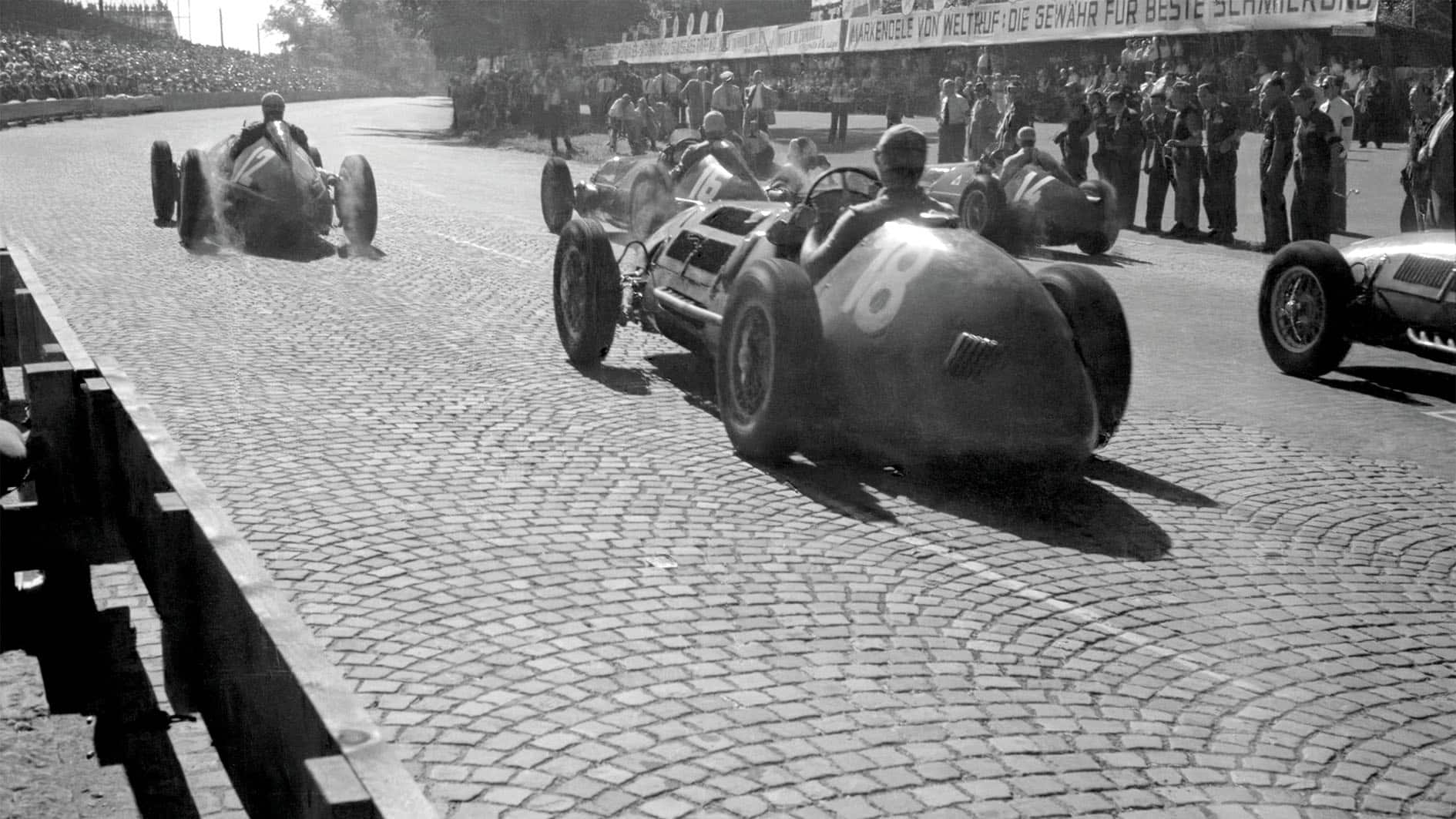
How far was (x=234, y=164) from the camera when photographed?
1541 centimetres

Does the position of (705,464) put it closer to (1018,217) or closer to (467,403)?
(467,403)

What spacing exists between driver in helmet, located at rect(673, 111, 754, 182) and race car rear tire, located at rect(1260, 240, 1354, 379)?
5.43m

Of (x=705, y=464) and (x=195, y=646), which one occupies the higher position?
(x=195, y=646)

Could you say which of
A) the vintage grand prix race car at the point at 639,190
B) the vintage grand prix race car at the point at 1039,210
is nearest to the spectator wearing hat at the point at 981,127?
the vintage grand prix race car at the point at 1039,210

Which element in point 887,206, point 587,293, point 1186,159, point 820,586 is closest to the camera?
point 820,586

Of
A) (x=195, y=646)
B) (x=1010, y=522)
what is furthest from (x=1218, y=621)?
(x=195, y=646)

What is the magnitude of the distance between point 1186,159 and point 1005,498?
14.2 m

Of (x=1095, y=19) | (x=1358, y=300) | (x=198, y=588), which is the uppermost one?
(x=1095, y=19)

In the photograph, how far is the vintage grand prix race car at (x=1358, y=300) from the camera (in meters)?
9.81

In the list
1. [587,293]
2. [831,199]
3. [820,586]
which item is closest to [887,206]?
[831,199]

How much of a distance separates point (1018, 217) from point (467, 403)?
1014cm

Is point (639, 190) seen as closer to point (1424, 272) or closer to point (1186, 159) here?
point (1186, 159)

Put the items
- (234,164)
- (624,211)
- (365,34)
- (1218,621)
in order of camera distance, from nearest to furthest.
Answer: (1218,621)
(234,164)
(624,211)
(365,34)

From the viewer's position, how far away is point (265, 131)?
1590cm
